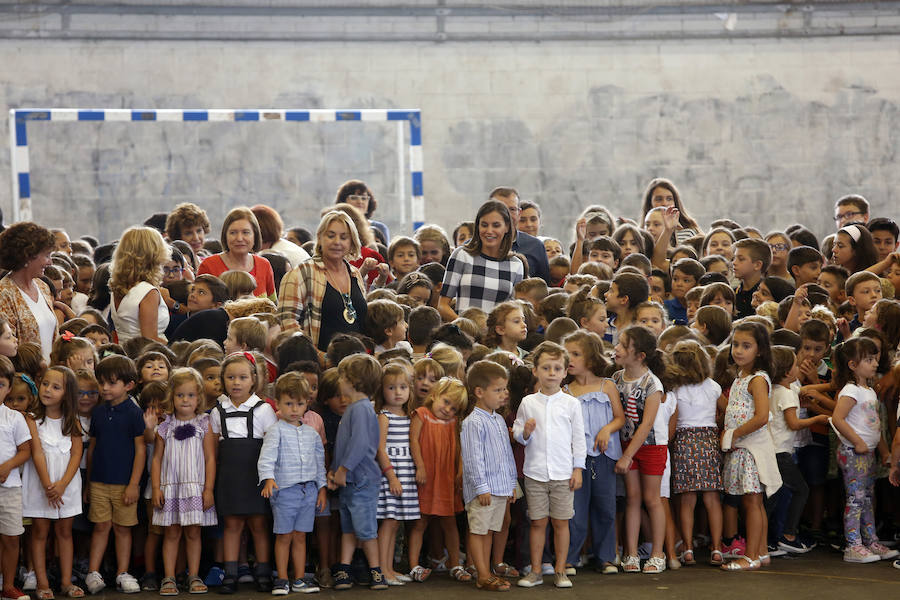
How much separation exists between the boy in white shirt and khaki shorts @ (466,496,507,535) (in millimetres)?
162

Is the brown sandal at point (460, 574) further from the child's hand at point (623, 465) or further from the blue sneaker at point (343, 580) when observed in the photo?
the child's hand at point (623, 465)

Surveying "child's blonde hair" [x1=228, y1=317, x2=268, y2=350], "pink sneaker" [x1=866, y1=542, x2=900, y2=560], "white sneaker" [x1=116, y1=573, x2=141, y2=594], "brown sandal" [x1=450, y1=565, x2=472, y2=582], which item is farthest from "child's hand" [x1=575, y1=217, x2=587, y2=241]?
"white sneaker" [x1=116, y1=573, x2=141, y2=594]

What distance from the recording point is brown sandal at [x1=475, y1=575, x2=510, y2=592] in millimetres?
5703

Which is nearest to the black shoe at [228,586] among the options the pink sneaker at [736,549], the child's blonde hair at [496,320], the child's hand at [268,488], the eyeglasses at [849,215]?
the child's hand at [268,488]

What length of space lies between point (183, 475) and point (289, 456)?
56 centimetres

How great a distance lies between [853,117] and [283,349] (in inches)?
448

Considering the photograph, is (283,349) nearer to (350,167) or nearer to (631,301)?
(631,301)

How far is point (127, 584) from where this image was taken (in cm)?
572

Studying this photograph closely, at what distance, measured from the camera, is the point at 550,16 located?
15000 millimetres

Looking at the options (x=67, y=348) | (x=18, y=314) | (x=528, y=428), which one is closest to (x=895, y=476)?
(x=528, y=428)

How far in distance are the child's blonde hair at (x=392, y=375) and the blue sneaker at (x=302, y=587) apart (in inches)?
39.2

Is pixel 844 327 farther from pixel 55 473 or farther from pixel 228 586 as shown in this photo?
pixel 55 473

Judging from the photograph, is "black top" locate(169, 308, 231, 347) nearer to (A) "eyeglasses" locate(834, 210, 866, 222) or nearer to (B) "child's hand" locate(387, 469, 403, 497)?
(B) "child's hand" locate(387, 469, 403, 497)

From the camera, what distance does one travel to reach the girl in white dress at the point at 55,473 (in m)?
5.64
